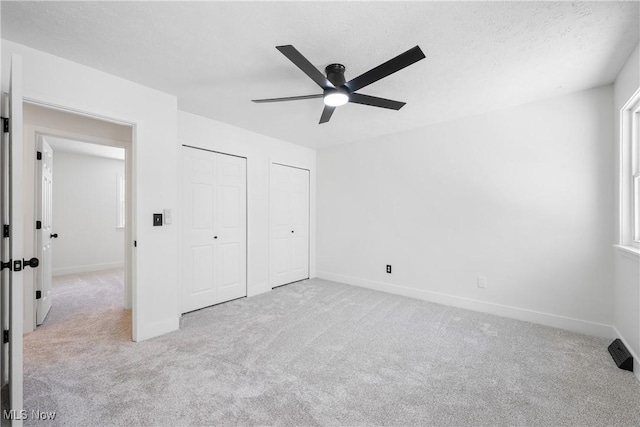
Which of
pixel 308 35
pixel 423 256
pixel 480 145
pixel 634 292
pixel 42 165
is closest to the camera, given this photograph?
pixel 308 35

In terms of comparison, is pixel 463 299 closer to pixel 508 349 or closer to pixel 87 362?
pixel 508 349

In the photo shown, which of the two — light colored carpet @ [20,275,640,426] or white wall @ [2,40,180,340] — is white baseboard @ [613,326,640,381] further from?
white wall @ [2,40,180,340]

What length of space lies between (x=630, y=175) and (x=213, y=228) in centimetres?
418

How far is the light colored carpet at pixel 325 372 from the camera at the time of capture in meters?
1.63

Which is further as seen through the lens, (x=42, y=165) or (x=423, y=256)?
(x=423, y=256)

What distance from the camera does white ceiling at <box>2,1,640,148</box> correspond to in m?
1.62

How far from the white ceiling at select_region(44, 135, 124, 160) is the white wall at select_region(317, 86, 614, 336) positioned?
4480mm

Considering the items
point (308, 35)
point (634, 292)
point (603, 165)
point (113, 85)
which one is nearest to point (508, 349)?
point (634, 292)

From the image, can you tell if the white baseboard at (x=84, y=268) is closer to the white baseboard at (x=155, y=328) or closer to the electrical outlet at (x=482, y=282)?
the white baseboard at (x=155, y=328)

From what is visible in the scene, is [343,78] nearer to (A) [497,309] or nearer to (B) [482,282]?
(B) [482,282]

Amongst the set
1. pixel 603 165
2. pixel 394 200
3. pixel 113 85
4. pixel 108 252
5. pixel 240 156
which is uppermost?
pixel 113 85

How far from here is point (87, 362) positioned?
2.16 m

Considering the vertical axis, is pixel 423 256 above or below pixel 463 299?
above

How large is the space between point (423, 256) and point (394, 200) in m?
0.89
